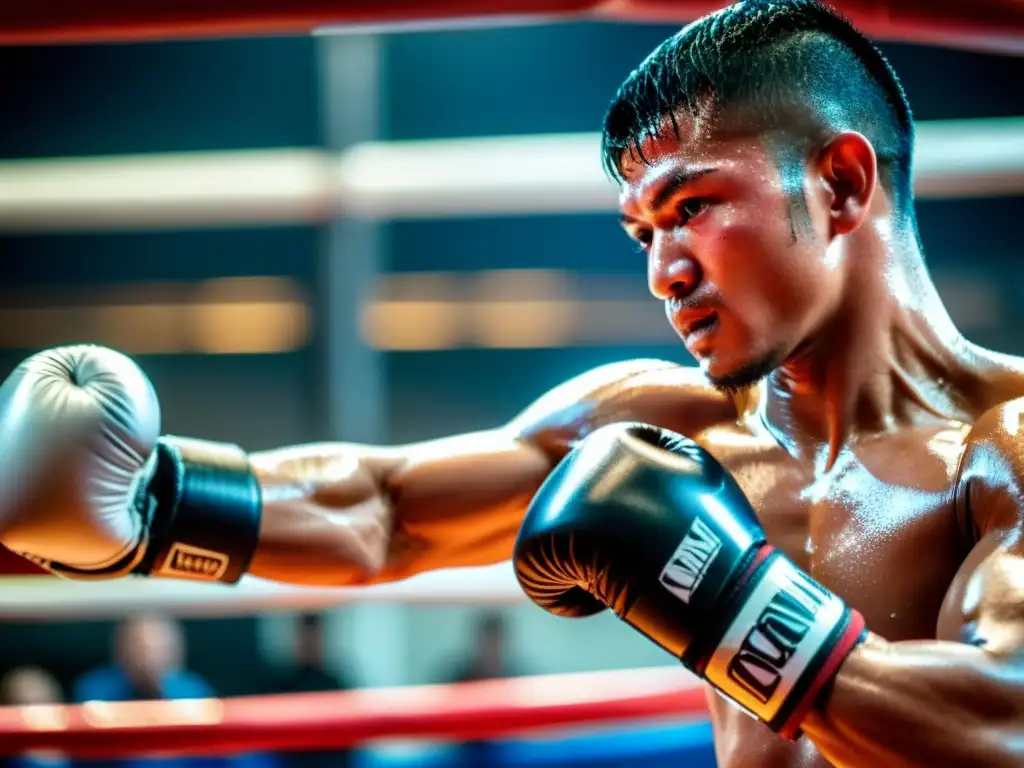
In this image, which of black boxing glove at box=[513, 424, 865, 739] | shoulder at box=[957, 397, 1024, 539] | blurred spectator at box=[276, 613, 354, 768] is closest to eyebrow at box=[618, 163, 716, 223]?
black boxing glove at box=[513, 424, 865, 739]

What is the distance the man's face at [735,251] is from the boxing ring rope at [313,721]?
101cm

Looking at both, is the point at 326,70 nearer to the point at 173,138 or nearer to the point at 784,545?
Result: the point at 173,138

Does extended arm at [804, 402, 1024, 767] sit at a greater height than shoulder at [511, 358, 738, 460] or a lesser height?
lesser

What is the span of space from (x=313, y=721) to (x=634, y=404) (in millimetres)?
938

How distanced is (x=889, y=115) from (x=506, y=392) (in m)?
5.56

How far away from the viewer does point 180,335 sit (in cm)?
657

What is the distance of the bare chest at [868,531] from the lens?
1.05 meters

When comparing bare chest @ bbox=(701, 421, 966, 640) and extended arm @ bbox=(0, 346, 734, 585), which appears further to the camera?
extended arm @ bbox=(0, 346, 734, 585)

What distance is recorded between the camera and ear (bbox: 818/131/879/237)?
1.13 m

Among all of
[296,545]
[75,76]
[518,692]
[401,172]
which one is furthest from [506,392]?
[296,545]

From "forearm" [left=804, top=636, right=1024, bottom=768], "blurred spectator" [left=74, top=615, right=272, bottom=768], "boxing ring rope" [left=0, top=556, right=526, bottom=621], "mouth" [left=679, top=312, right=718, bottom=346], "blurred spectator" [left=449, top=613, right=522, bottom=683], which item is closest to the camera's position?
"forearm" [left=804, top=636, right=1024, bottom=768]

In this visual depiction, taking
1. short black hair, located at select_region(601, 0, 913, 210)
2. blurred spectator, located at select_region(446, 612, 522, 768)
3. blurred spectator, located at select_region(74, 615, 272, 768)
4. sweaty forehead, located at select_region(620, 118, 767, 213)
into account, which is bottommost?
blurred spectator, located at select_region(446, 612, 522, 768)

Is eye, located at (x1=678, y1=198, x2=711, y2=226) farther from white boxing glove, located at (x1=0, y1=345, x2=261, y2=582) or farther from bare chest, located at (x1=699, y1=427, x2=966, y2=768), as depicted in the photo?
white boxing glove, located at (x1=0, y1=345, x2=261, y2=582)

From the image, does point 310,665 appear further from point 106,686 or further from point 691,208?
point 691,208
